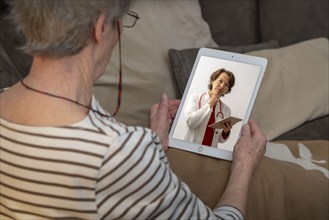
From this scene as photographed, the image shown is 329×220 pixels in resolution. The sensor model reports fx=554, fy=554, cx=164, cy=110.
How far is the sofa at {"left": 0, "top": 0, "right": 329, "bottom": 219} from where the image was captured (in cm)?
130

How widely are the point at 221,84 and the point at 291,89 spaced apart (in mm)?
480

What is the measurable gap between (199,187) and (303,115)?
0.72 m

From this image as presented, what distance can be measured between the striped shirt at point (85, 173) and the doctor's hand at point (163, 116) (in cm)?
40

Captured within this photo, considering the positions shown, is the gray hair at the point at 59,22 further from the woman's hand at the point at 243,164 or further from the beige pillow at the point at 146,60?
the beige pillow at the point at 146,60

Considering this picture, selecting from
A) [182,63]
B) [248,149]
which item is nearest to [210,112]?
[248,149]

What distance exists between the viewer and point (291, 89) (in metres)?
1.84

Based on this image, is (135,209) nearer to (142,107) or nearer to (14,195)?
(14,195)

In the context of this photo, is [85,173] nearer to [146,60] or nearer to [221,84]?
[221,84]

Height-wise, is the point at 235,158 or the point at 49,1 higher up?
the point at 49,1

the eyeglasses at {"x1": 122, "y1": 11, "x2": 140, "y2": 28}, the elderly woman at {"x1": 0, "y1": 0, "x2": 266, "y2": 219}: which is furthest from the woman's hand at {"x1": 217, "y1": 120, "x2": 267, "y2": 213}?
the eyeglasses at {"x1": 122, "y1": 11, "x2": 140, "y2": 28}

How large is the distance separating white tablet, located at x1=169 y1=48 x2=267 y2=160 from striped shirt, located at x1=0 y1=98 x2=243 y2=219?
1.27 feet

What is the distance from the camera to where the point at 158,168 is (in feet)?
3.07

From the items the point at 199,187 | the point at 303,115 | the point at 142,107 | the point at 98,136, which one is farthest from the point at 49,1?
the point at 303,115

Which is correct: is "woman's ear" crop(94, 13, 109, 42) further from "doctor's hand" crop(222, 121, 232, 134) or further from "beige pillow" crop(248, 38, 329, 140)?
"beige pillow" crop(248, 38, 329, 140)
